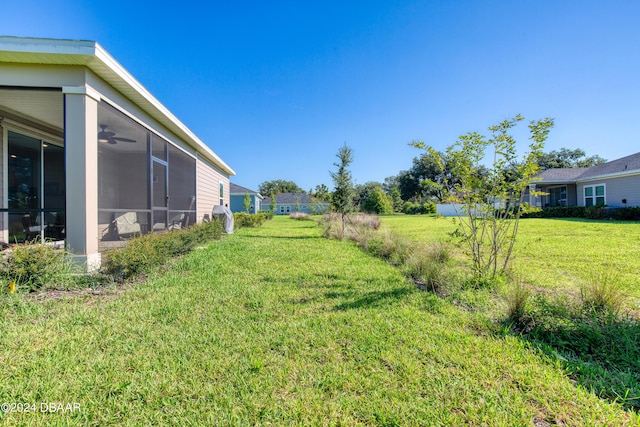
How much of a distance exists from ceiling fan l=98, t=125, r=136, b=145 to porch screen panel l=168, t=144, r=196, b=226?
56.6 inches

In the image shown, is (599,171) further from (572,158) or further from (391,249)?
(572,158)

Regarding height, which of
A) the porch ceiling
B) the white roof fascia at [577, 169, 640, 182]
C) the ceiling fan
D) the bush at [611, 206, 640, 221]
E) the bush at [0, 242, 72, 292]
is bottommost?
the bush at [0, 242, 72, 292]

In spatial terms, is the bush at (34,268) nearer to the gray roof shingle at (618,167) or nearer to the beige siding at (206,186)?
the beige siding at (206,186)

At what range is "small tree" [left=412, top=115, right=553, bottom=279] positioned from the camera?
12.3 ft

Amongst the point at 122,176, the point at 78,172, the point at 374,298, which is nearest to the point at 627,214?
the point at 374,298

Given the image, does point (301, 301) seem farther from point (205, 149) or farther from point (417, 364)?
point (205, 149)

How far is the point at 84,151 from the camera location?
4254 millimetres

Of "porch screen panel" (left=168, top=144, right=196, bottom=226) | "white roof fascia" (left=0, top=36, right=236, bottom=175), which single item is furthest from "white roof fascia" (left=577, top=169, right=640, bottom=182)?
"white roof fascia" (left=0, top=36, right=236, bottom=175)

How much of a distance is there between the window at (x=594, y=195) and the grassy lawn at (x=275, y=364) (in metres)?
21.0

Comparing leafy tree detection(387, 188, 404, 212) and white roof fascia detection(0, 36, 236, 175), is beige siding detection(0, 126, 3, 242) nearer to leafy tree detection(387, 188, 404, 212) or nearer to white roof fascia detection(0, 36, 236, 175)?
white roof fascia detection(0, 36, 236, 175)

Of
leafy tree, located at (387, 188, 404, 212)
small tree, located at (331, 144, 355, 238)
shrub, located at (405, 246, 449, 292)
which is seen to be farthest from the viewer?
leafy tree, located at (387, 188, 404, 212)

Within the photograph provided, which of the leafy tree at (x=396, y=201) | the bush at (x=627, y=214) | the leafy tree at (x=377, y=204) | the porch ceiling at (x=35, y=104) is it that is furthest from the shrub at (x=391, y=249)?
the leafy tree at (x=396, y=201)

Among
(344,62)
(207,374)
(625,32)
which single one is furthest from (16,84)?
(625,32)

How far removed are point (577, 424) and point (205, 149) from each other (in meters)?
11.7
